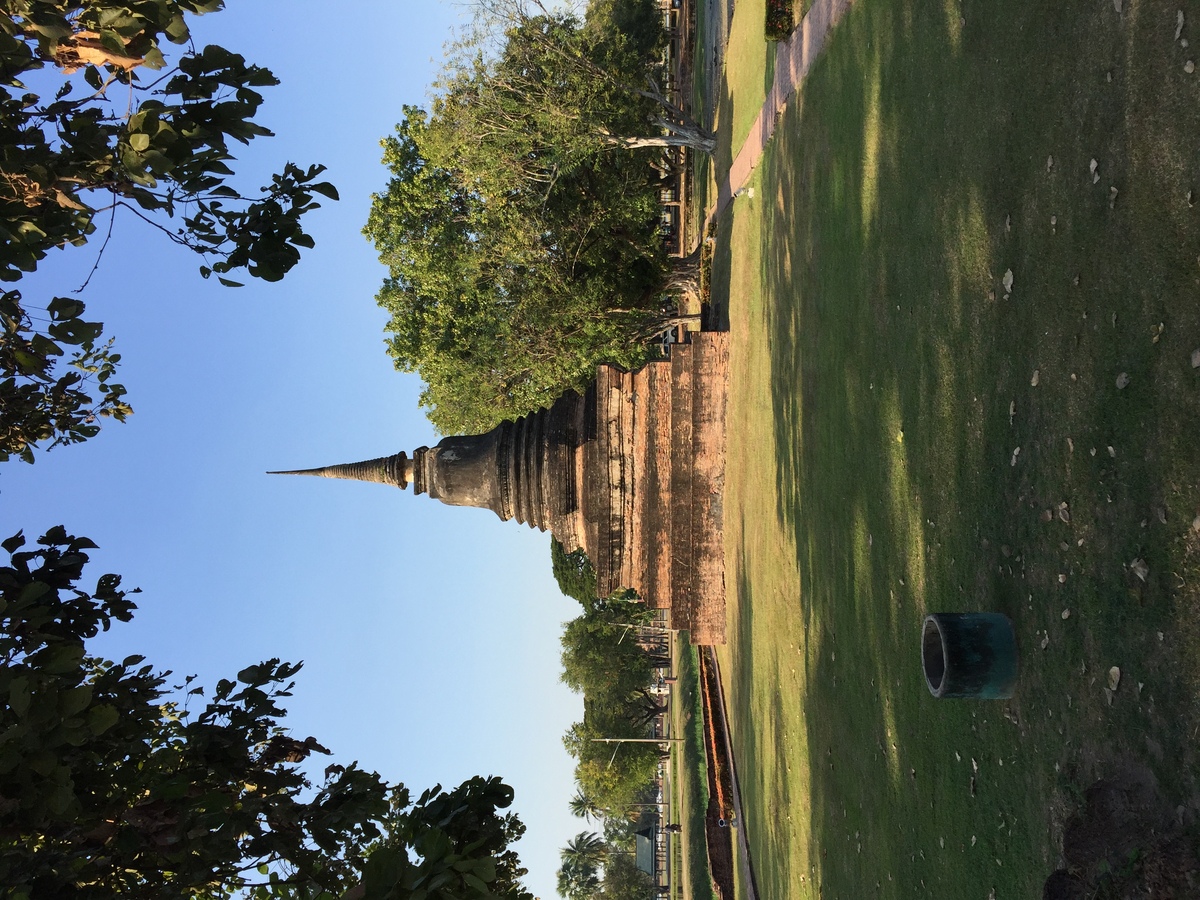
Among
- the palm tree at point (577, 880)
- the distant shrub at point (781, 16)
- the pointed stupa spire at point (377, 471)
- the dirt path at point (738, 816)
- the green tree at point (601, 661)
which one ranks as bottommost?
the palm tree at point (577, 880)

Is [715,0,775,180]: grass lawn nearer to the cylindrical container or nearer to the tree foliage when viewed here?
the cylindrical container

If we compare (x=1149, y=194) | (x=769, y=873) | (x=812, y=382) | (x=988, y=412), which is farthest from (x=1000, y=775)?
(x=769, y=873)

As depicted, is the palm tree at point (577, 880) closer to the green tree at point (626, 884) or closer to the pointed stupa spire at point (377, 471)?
the green tree at point (626, 884)

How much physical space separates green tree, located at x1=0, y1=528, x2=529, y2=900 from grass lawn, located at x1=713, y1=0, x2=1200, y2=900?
12.0 ft

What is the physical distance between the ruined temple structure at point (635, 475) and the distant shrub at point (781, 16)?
5.99 m

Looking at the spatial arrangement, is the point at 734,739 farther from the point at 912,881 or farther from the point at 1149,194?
the point at 1149,194

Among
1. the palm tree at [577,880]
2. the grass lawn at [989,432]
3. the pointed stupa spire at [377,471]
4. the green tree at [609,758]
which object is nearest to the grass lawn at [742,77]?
the grass lawn at [989,432]

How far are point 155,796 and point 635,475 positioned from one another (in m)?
13.3

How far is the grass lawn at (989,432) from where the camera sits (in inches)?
191

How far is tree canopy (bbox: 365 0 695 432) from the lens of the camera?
2127 cm

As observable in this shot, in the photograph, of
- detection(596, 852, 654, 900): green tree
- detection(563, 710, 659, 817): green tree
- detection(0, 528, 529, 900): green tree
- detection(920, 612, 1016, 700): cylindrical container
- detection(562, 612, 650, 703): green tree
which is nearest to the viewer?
detection(0, 528, 529, 900): green tree

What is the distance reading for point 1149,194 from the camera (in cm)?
501

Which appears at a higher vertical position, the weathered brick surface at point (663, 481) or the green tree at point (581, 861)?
the weathered brick surface at point (663, 481)

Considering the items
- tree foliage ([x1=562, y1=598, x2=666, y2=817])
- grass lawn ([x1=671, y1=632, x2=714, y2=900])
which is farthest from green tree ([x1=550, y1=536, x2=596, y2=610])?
grass lawn ([x1=671, y1=632, x2=714, y2=900])
